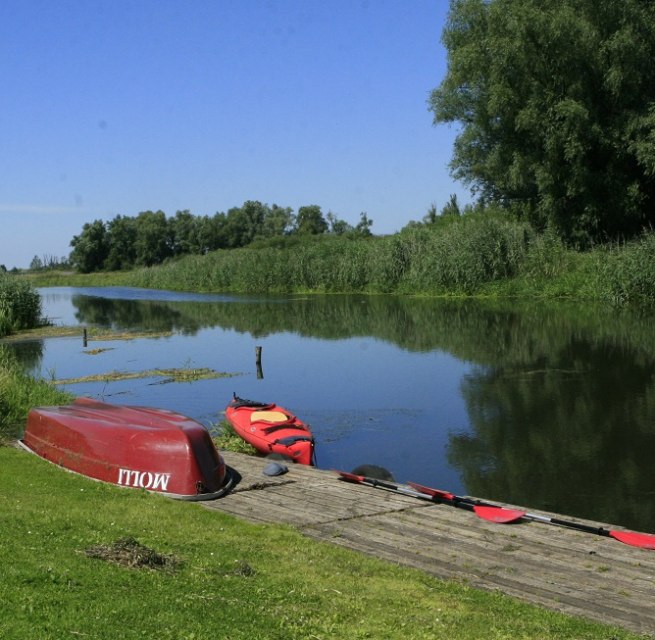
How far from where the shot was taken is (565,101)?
137 feet

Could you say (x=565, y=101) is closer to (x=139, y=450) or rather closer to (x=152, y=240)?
(x=139, y=450)

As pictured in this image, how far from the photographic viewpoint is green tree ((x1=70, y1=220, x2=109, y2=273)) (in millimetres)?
120812

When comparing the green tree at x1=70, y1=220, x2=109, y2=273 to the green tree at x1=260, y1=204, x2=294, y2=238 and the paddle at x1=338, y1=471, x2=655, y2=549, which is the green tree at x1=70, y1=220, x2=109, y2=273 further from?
the paddle at x1=338, y1=471, x2=655, y2=549

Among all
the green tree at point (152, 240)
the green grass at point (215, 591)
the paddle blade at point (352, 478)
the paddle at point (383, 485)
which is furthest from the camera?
the green tree at point (152, 240)

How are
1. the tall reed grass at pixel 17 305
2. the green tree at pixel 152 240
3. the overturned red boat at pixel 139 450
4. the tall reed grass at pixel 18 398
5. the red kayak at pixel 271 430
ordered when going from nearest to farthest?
the overturned red boat at pixel 139 450 → the red kayak at pixel 271 430 → the tall reed grass at pixel 18 398 → the tall reed grass at pixel 17 305 → the green tree at pixel 152 240

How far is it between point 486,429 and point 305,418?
397 cm

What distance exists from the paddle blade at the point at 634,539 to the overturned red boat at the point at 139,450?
4750 mm

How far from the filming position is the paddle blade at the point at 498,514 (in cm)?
908

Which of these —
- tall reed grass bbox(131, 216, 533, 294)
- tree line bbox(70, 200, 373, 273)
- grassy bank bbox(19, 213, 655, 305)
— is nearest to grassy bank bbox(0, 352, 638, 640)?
grassy bank bbox(19, 213, 655, 305)

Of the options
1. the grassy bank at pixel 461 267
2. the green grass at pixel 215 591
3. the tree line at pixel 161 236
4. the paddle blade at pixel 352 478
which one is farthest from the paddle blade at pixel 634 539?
the tree line at pixel 161 236

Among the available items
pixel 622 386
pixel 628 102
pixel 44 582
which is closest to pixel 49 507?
pixel 44 582

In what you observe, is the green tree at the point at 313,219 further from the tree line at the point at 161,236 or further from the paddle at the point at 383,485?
the paddle at the point at 383,485

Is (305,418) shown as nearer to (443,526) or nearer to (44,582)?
(443,526)

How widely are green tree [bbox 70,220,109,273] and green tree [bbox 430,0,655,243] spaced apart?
3283 inches
